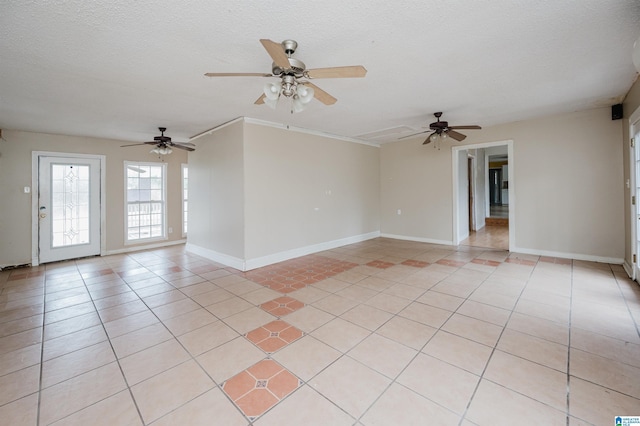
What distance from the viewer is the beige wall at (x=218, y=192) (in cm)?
450

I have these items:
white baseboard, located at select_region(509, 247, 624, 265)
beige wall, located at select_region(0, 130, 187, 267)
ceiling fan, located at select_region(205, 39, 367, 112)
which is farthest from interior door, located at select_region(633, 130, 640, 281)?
beige wall, located at select_region(0, 130, 187, 267)

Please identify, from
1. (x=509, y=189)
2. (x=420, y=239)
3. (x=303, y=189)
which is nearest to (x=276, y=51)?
(x=303, y=189)

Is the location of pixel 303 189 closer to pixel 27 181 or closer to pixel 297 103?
pixel 297 103

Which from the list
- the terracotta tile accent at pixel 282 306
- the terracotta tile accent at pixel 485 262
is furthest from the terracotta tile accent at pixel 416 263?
the terracotta tile accent at pixel 282 306

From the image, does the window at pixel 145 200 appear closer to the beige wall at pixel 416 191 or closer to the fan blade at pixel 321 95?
the fan blade at pixel 321 95

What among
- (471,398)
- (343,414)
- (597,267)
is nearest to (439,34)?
(471,398)

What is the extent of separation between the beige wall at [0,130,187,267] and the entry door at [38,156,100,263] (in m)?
0.17

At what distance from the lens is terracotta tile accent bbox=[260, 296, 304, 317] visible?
111 inches

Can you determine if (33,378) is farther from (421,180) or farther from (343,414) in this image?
(421,180)

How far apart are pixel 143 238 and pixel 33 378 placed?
16.7 feet

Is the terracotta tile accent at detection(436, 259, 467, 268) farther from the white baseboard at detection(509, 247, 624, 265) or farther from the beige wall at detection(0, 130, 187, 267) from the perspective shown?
the beige wall at detection(0, 130, 187, 267)

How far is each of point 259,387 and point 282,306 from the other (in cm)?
124

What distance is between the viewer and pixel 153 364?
199 cm

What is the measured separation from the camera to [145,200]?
21.1ft
